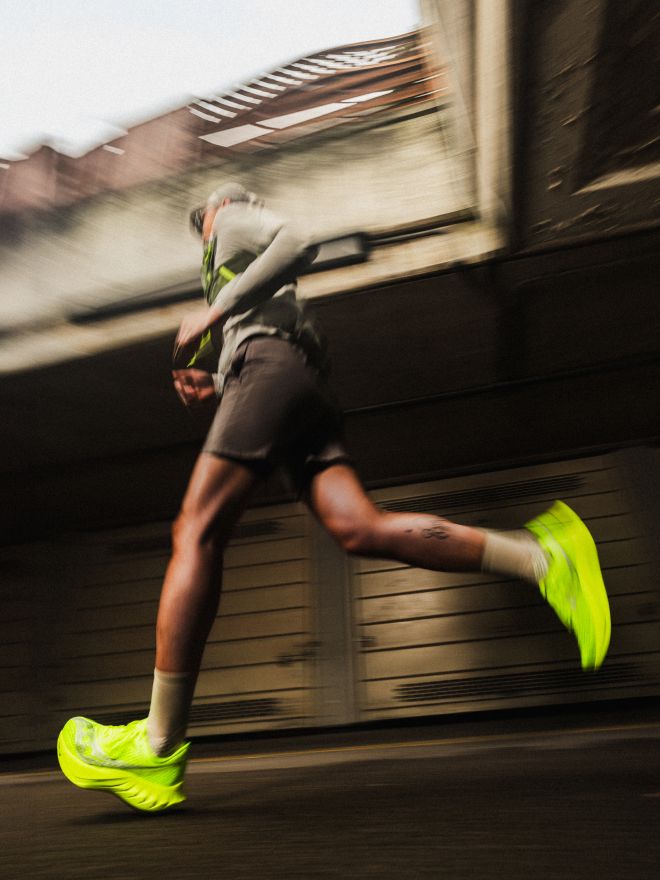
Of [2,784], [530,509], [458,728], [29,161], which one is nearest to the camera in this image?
[2,784]

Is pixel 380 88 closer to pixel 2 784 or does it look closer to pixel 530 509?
pixel 530 509

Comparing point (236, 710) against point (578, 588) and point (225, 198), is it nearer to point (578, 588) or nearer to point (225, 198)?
point (578, 588)

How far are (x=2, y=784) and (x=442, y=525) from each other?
2.07 meters

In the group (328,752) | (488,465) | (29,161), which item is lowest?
(328,752)

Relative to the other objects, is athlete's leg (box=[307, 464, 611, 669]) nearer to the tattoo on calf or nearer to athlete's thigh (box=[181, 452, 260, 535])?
the tattoo on calf

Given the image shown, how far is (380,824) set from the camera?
1.09 meters

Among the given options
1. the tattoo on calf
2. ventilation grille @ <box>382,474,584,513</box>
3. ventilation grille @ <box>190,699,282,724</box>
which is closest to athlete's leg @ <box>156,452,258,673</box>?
the tattoo on calf

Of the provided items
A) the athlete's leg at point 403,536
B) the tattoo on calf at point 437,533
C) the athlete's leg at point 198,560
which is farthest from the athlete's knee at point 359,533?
the athlete's leg at point 198,560

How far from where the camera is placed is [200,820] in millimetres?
1225

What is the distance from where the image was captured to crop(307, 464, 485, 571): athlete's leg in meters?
1.37

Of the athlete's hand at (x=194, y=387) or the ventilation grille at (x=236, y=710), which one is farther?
the ventilation grille at (x=236, y=710)

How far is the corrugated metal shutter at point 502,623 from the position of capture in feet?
12.1

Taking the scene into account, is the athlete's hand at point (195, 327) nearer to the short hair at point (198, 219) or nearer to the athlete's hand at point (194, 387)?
the athlete's hand at point (194, 387)

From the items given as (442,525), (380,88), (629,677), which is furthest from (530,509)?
(442,525)
